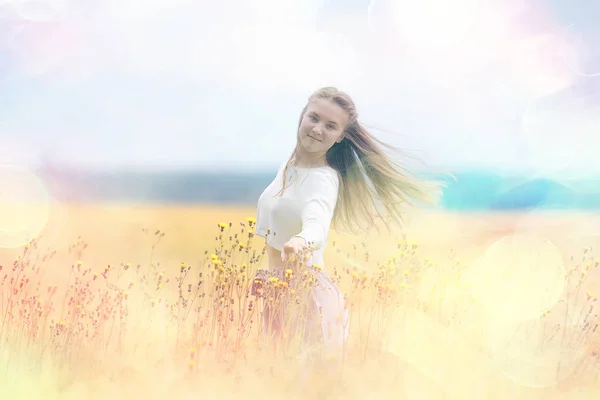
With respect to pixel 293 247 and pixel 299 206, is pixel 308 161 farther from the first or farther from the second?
pixel 293 247

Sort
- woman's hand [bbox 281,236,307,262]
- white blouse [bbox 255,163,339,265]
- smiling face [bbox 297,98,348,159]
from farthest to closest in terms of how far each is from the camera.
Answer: smiling face [bbox 297,98,348,159]
white blouse [bbox 255,163,339,265]
woman's hand [bbox 281,236,307,262]

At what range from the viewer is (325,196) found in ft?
12.9

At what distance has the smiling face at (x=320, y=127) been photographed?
13.3 ft

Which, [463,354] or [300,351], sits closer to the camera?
[300,351]

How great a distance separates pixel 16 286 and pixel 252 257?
4.99ft

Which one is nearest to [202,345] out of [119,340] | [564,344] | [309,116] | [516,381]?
[119,340]

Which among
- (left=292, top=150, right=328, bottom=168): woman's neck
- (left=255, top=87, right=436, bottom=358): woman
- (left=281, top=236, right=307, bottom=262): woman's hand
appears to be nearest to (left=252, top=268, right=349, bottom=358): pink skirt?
(left=255, top=87, right=436, bottom=358): woman

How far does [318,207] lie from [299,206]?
130 millimetres

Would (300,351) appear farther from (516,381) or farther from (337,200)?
(516,381)

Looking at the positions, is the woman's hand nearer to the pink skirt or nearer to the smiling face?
the pink skirt

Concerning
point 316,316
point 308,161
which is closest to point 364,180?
point 308,161

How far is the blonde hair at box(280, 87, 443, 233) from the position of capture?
4.25 meters

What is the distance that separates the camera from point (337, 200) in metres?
4.27

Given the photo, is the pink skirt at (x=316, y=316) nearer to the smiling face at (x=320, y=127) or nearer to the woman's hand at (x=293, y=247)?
the woman's hand at (x=293, y=247)
